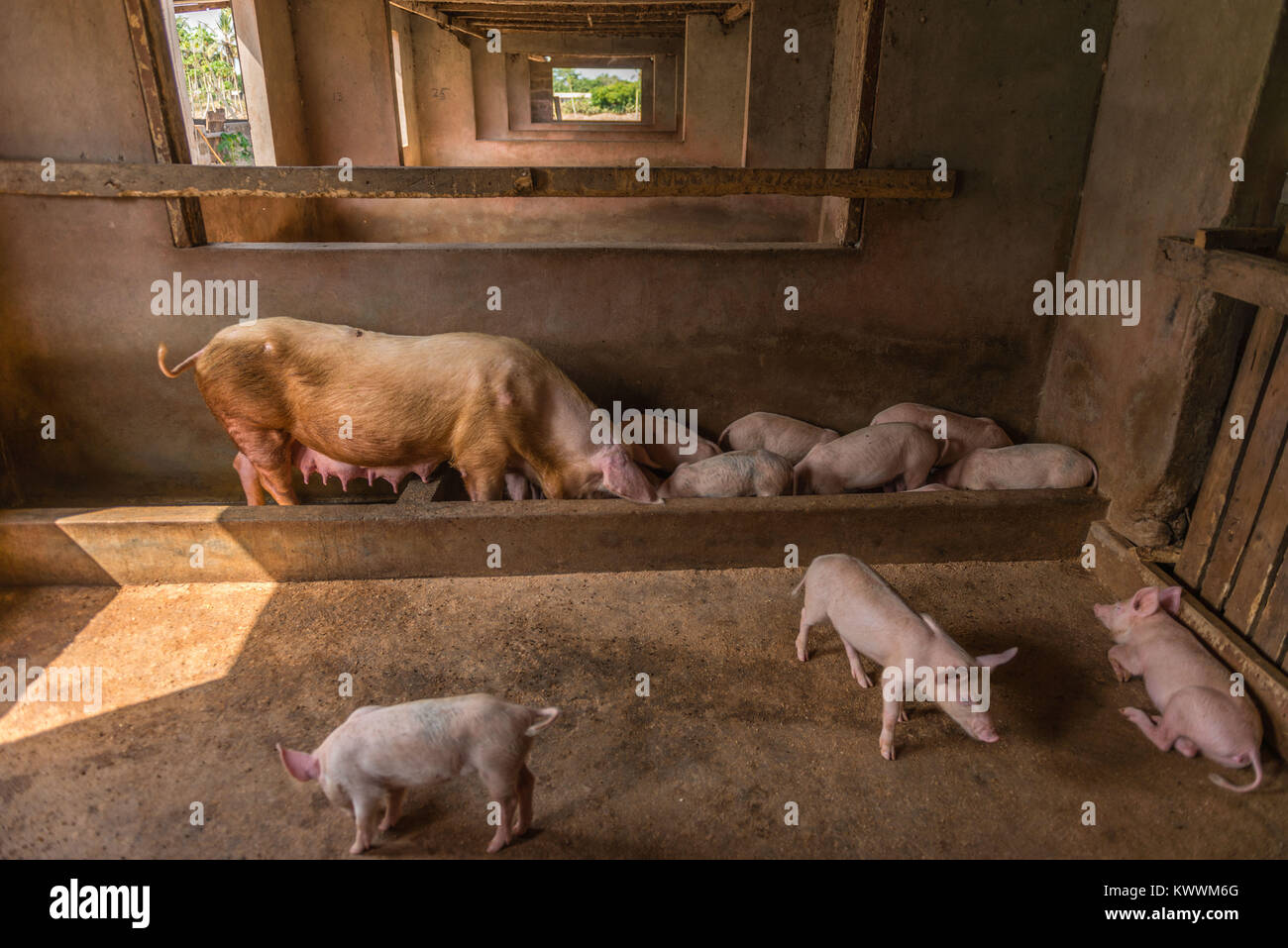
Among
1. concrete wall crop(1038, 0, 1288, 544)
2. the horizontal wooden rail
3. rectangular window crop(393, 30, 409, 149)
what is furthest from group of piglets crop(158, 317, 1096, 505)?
rectangular window crop(393, 30, 409, 149)

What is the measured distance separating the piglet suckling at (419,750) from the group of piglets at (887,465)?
207 cm

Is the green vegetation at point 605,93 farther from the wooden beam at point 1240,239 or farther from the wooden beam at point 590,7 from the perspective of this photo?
the wooden beam at point 1240,239

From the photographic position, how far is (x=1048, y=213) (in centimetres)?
484

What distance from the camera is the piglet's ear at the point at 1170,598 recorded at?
140 inches

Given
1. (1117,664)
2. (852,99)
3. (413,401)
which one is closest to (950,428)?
(1117,664)

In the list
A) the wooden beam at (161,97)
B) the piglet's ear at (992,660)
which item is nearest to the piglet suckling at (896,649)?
the piglet's ear at (992,660)

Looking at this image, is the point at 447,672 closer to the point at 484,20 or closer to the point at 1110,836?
the point at 1110,836

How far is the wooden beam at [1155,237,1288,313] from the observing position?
3195 mm

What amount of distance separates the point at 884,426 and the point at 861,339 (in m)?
0.70

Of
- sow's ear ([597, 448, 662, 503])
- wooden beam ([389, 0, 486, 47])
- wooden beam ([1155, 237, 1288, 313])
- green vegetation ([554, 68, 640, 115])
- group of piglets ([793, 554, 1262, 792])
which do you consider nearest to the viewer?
group of piglets ([793, 554, 1262, 792])

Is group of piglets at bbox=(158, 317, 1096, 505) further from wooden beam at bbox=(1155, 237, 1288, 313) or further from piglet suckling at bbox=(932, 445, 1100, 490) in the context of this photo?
wooden beam at bbox=(1155, 237, 1288, 313)

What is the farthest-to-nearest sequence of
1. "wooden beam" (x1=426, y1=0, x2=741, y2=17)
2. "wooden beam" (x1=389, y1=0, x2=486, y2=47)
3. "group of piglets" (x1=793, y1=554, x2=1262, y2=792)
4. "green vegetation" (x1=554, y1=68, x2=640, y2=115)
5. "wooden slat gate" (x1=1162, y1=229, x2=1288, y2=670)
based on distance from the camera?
"green vegetation" (x1=554, y1=68, x2=640, y2=115), "wooden beam" (x1=389, y1=0, x2=486, y2=47), "wooden beam" (x1=426, y1=0, x2=741, y2=17), "wooden slat gate" (x1=1162, y1=229, x2=1288, y2=670), "group of piglets" (x1=793, y1=554, x2=1262, y2=792)

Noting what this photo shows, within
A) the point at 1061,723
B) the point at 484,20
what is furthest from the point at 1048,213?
the point at 484,20

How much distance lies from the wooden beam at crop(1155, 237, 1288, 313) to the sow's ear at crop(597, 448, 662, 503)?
8.73 ft
